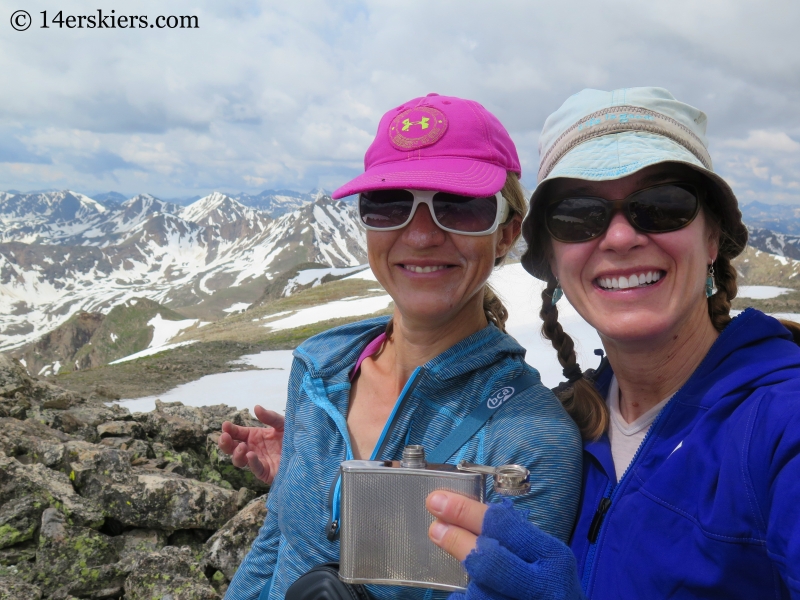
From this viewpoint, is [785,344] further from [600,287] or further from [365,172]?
Result: [365,172]

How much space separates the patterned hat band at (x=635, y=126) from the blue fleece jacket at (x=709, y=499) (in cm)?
84

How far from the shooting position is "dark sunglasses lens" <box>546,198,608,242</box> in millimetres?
2916

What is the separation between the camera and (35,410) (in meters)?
9.68

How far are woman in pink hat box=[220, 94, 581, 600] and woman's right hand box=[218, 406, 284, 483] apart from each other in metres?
1.02

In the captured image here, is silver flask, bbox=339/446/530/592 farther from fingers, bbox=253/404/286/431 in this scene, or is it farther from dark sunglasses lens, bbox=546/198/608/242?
fingers, bbox=253/404/286/431

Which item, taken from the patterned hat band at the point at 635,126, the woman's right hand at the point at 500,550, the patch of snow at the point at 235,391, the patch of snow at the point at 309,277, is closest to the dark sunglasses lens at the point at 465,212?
the patterned hat band at the point at 635,126

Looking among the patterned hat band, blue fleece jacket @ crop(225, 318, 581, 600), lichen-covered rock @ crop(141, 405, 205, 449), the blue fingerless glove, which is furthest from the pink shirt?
lichen-covered rock @ crop(141, 405, 205, 449)

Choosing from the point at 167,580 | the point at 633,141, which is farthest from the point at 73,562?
the point at 633,141

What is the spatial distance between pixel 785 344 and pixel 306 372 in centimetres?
264

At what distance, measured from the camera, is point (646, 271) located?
9.30 ft

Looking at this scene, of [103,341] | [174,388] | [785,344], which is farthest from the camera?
[103,341]

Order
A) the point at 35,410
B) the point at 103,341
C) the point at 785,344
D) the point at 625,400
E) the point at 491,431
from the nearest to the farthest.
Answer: the point at 785,344
the point at 491,431
the point at 625,400
the point at 35,410
the point at 103,341

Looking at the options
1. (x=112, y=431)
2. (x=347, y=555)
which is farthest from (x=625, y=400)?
(x=112, y=431)

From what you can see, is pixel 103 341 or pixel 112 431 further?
pixel 103 341
